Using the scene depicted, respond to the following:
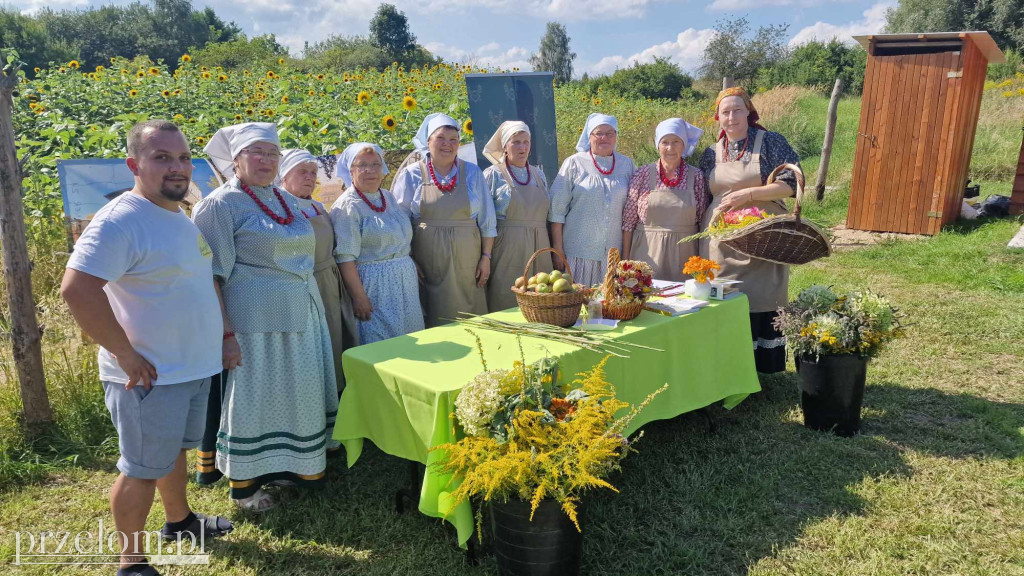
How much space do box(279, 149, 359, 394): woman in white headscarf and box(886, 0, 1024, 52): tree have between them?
32.8m

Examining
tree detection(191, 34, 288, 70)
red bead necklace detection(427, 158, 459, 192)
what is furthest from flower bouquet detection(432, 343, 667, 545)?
tree detection(191, 34, 288, 70)

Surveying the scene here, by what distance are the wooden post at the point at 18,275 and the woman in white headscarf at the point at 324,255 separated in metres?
1.54

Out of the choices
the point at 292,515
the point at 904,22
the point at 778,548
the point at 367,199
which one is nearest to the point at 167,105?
the point at 367,199

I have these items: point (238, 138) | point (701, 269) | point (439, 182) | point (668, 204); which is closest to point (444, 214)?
point (439, 182)

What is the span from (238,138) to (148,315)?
3.65ft

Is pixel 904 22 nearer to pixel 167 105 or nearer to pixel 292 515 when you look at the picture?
pixel 167 105

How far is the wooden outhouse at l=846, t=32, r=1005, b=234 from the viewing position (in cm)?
960

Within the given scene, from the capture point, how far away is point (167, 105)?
897cm

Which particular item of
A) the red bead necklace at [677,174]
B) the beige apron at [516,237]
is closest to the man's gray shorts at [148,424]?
the beige apron at [516,237]

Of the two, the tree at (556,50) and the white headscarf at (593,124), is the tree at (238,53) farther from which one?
the tree at (556,50)

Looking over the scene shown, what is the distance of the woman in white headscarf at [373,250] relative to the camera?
4.08 m

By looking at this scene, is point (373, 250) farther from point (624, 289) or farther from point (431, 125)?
point (624, 289)

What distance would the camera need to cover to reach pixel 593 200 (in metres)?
5.01

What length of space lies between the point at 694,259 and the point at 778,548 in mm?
1848
